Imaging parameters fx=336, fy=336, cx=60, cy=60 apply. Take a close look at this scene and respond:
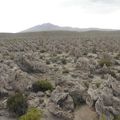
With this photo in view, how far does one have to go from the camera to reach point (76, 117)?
1394 centimetres

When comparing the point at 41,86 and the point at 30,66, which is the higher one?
the point at 41,86

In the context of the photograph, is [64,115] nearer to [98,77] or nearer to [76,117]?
[76,117]

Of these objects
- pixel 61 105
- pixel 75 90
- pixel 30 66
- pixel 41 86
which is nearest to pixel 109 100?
pixel 75 90

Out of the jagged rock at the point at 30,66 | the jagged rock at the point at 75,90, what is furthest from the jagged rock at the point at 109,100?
the jagged rock at the point at 30,66

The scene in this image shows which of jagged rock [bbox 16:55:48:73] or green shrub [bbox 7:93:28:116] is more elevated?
green shrub [bbox 7:93:28:116]

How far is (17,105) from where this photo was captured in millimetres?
14070

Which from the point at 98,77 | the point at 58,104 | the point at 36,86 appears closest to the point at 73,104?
the point at 58,104

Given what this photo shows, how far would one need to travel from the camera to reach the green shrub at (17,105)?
14.1 m

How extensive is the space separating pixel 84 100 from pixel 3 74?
5.44 metres

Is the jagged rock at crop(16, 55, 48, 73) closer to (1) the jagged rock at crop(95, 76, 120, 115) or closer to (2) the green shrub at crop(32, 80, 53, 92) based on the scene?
(2) the green shrub at crop(32, 80, 53, 92)

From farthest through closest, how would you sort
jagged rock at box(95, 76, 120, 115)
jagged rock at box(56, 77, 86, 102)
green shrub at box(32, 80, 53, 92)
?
1. green shrub at box(32, 80, 53, 92)
2. jagged rock at box(56, 77, 86, 102)
3. jagged rock at box(95, 76, 120, 115)

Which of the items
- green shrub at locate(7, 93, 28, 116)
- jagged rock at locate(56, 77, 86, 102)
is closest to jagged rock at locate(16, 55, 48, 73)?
jagged rock at locate(56, 77, 86, 102)

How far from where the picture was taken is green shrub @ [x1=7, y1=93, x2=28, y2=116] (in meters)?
14.1

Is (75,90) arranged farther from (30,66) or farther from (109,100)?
(30,66)
